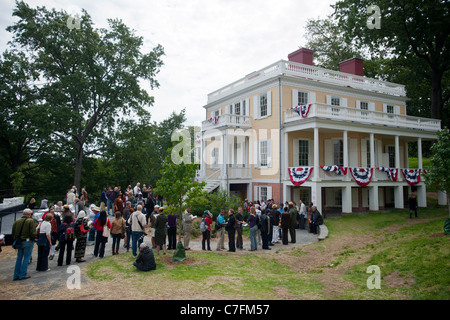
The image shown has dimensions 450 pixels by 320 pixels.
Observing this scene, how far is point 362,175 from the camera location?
2045cm

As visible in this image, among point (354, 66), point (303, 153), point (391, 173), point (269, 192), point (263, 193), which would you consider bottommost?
point (263, 193)

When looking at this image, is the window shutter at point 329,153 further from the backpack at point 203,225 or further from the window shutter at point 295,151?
the backpack at point 203,225

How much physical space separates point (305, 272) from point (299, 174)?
11065mm

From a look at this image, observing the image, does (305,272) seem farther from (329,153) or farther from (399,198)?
(399,198)

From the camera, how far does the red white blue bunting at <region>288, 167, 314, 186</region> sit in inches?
765

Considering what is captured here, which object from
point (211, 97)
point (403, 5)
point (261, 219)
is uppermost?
point (403, 5)

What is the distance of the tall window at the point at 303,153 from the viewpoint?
74.1ft

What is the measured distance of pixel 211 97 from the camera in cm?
3028

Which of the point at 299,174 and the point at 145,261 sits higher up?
the point at 299,174

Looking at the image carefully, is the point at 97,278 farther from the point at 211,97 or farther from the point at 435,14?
the point at 435,14

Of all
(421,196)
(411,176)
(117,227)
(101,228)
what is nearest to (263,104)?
→ (411,176)

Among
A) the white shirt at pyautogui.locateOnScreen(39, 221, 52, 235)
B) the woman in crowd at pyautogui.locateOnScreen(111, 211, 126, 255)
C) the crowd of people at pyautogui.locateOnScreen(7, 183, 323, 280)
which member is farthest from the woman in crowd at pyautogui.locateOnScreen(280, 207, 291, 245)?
the white shirt at pyautogui.locateOnScreen(39, 221, 52, 235)
